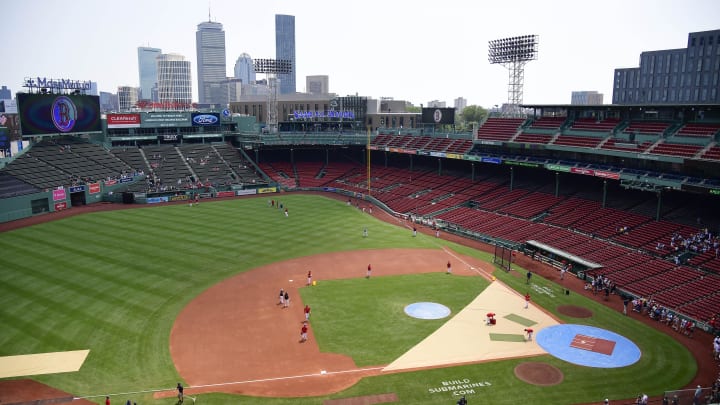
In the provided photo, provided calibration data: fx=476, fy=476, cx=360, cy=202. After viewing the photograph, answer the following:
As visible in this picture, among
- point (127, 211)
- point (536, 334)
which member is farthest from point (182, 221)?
point (536, 334)

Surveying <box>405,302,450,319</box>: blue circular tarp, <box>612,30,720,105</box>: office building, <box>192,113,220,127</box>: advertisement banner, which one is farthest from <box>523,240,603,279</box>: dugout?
<box>612,30,720,105</box>: office building

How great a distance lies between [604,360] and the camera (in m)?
29.1

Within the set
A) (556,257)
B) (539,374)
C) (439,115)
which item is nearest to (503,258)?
(556,257)

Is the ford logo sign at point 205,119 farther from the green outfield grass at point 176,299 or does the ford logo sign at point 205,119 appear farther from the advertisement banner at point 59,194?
the green outfield grass at point 176,299

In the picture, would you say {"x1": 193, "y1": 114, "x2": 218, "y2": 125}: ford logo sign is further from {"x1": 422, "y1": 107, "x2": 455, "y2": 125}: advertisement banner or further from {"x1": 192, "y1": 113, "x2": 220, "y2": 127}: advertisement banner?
{"x1": 422, "y1": 107, "x2": 455, "y2": 125}: advertisement banner

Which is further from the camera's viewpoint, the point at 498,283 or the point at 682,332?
the point at 498,283

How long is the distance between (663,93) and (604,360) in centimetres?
12111

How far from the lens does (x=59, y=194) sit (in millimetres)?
69812

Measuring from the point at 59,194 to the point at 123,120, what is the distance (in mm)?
26406

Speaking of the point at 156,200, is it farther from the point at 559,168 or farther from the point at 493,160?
the point at 559,168

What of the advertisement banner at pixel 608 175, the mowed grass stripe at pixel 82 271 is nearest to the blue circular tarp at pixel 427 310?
the mowed grass stripe at pixel 82 271

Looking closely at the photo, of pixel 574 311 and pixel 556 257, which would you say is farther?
pixel 556 257

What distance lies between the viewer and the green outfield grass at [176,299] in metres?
26.5

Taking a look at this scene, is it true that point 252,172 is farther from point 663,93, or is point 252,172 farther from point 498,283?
point 663,93
